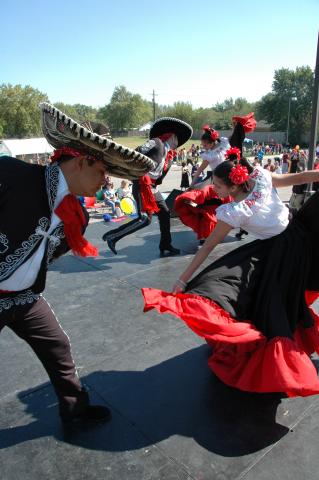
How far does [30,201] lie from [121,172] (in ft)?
1.68

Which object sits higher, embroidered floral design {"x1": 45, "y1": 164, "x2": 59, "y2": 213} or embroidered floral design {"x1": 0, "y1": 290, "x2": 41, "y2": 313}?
embroidered floral design {"x1": 45, "y1": 164, "x2": 59, "y2": 213}

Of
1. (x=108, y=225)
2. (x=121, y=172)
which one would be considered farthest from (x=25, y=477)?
(x=108, y=225)

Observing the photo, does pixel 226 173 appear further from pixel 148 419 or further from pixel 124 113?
pixel 124 113

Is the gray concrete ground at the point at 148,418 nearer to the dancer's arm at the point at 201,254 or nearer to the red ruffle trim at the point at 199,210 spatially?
the dancer's arm at the point at 201,254

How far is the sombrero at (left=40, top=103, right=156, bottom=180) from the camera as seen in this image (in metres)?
1.63

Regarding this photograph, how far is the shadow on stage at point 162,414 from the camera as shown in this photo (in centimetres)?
217

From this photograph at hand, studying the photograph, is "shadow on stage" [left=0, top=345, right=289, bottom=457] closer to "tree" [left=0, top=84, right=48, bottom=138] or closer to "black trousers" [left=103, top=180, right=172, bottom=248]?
"black trousers" [left=103, top=180, right=172, bottom=248]

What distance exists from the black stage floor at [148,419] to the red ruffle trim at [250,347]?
0.94 feet

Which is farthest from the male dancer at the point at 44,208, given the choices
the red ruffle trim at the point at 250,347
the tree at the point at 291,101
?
the tree at the point at 291,101

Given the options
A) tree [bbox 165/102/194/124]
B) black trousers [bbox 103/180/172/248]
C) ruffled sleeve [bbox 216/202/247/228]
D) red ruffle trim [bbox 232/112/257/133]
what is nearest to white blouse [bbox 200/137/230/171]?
red ruffle trim [bbox 232/112/257/133]

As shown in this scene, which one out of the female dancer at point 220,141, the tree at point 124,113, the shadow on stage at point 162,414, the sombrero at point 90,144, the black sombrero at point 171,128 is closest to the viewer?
the sombrero at point 90,144

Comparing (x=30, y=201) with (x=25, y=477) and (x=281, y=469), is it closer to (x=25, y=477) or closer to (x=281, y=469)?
(x=25, y=477)

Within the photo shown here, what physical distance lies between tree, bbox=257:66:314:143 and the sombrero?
203 feet

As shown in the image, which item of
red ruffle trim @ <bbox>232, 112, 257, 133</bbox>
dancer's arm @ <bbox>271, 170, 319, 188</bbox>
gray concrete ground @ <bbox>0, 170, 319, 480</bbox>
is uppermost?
red ruffle trim @ <bbox>232, 112, 257, 133</bbox>
